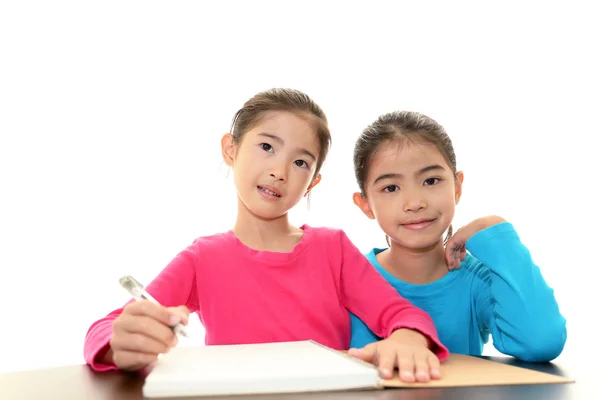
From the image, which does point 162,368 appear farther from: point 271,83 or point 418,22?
point 418,22

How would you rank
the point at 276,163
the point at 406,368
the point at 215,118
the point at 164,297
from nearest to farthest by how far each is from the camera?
the point at 406,368, the point at 164,297, the point at 276,163, the point at 215,118

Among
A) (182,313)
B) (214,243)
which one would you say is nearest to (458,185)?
(214,243)

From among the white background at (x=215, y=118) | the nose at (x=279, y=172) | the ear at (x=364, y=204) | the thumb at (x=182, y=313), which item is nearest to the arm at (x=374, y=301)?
the ear at (x=364, y=204)

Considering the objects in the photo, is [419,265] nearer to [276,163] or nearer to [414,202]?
[414,202]

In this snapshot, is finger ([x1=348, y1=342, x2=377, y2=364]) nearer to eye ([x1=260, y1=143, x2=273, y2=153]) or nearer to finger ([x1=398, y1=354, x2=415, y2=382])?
finger ([x1=398, y1=354, x2=415, y2=382])

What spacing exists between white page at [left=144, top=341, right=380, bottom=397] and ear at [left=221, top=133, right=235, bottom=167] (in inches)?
24.1

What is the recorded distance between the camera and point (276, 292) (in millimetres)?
1147

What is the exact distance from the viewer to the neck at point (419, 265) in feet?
4.25

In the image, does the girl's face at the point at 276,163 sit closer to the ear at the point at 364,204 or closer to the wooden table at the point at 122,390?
the ear at the point at 364,204

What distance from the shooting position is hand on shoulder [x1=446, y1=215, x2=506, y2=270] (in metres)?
1.15

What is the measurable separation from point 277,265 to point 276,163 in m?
0.20

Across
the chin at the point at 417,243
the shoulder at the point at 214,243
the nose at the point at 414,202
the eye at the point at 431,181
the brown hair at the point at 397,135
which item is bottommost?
the shoulder at the point at 214,243

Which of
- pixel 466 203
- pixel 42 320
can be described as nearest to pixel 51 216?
pixel 42 320

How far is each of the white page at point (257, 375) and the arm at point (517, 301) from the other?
42 centimetres
